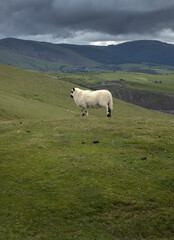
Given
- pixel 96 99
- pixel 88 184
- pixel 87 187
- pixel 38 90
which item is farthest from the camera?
pixel 38 90

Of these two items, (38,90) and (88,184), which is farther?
(38,90)

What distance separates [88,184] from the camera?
509 inches

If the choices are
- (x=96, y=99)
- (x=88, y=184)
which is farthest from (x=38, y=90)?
(x=88, y=184)

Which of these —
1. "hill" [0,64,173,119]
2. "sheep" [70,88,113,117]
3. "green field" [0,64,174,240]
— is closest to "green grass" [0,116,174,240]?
"green field" [0,64,174,240]

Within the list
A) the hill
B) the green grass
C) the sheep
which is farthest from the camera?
the hill

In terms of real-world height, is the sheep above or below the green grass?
above

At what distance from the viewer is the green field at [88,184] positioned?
1050 cm

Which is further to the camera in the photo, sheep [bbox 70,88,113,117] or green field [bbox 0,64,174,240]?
sheep [bbox 70,88,113,117]

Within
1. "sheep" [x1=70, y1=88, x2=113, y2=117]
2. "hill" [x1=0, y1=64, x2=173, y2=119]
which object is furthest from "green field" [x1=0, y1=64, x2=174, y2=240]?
"hill" [x1=0, y1=64, x2=173, y2=119]

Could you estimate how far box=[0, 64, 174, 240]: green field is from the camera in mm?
10500

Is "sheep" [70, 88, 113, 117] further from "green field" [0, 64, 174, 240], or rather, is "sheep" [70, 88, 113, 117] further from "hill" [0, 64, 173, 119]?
"hill" [0, 64, 173, 119]

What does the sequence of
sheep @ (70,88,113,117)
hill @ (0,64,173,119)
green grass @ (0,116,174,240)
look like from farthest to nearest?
hill @ (0,64,173,119) → sheep @ (70,88,113,117) → green grass @ (0,116,174,240)

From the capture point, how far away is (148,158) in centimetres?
1612

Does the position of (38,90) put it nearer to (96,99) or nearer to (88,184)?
A: (96,99)
